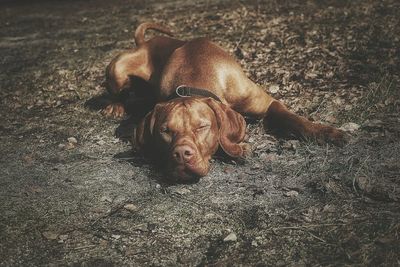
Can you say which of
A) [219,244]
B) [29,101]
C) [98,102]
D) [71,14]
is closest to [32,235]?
[219,244]

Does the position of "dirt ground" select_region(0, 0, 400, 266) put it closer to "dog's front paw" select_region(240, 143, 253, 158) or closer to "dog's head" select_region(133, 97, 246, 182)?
"dog's front paw" select_region(240, 143, 253, 158)

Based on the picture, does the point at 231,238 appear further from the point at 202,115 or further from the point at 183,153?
the point at 202,115

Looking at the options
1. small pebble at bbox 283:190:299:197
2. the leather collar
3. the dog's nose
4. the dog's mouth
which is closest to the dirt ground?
small pebble at bbox 283:190:299:197

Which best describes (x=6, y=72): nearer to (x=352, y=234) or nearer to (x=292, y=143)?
(x=292, y=143)

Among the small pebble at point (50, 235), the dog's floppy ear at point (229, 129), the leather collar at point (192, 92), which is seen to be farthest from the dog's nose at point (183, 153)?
the small pebble at point (50, 235)

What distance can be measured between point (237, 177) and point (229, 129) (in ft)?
1.38

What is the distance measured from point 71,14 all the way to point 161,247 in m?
9.19

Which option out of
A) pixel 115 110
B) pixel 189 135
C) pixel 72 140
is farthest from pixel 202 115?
pixel 115 110

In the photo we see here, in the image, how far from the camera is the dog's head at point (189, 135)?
11.9 feet

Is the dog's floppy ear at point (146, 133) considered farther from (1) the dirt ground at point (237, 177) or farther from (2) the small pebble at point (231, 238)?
(2) the small pebble at point (231, 238)

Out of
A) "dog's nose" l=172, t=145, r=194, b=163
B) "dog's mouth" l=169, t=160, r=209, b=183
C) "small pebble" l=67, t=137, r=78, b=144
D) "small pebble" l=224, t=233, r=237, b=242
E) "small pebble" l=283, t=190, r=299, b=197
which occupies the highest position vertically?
"dog's nose" l=172, t=145, r=194, b=163

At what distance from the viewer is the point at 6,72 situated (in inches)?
296

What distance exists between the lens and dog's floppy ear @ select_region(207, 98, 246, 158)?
3971 millimetres

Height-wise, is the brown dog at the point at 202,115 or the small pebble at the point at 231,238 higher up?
the brown dog at the point at 202,115
